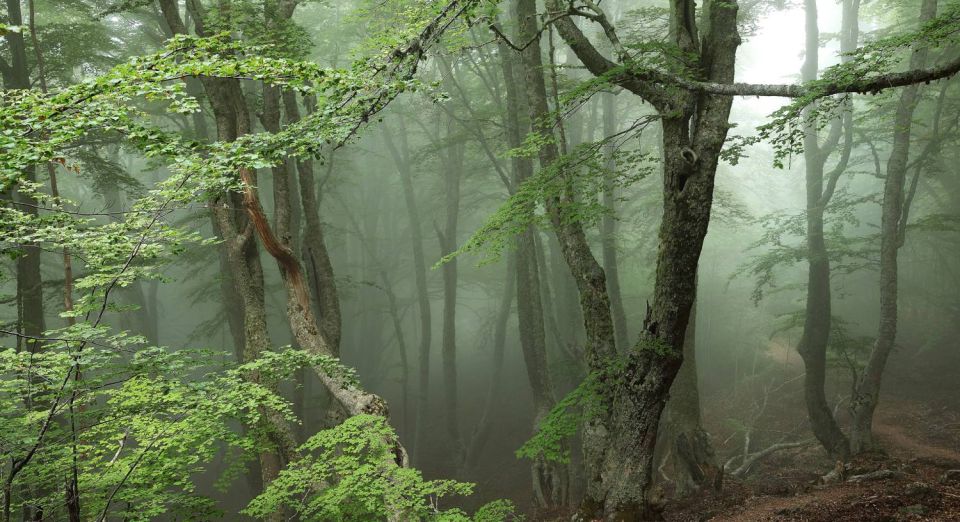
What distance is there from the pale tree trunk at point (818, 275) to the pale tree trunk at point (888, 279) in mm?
726

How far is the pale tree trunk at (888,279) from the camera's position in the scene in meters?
9.09

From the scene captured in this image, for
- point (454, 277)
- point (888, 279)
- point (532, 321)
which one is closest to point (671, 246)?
point (532, 321)

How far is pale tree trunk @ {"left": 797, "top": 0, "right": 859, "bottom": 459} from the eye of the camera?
10219 mm

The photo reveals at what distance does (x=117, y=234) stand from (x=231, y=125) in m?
4.48

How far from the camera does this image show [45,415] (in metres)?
4.49

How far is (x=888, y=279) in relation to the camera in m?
9.40

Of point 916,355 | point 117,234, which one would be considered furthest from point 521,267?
point 916,355

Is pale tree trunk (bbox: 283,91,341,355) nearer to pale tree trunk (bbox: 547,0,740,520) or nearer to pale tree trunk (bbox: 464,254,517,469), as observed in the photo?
pale tree trunk (bbox: 547,0,740,520)

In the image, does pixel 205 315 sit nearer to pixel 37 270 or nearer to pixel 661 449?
pixel 37 270

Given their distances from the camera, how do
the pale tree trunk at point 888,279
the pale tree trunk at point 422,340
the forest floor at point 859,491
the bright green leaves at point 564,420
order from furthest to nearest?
the pale tree trunk at point 422,340, the pale tree trunk at point 888,279, the bright green leaves at point 564,420, the forest floor at point 859,491

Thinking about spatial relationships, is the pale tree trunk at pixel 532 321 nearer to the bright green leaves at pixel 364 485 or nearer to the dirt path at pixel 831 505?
the dirt path at pixel 831 505

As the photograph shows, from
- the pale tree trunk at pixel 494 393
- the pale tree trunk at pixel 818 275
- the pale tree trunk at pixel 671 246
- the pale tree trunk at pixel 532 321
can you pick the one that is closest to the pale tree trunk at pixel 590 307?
the pale tree trunk at pixel 671 246

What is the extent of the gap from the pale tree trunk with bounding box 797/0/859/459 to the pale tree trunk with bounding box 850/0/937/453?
73cm

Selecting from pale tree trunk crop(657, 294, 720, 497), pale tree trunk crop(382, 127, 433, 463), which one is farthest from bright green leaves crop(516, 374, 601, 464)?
pale tree trunk crop(382, 127, 433, 463)
